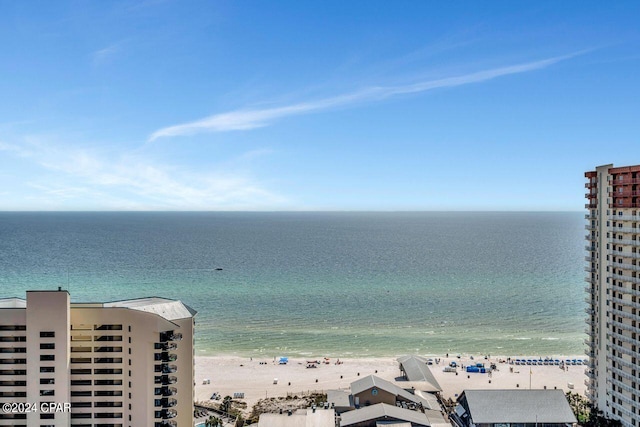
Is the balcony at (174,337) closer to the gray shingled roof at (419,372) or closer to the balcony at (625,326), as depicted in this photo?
the gray shingled roof at (419,372)

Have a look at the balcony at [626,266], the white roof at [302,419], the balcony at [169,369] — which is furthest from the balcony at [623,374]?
the balcony at [169,369]

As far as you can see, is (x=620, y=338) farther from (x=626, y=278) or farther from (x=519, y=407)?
(x=519, y=407)

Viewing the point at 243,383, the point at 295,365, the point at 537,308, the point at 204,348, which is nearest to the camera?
the point at 243,383

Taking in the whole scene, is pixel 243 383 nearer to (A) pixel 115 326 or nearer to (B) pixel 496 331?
(A) pixel 115 326

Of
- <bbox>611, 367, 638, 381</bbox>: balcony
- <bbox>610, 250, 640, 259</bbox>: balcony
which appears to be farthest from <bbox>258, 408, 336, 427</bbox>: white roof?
<bbox>610, 250, 640, 259</bbox>: balcony

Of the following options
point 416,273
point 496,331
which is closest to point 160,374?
point 496,331

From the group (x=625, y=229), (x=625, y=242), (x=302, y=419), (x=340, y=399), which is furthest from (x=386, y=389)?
(x=625, y=229)

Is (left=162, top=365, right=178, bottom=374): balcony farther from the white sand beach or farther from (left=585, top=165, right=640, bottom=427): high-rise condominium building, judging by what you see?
(left=585, top=165, right=640, bottom=427): high-rise condominium building
